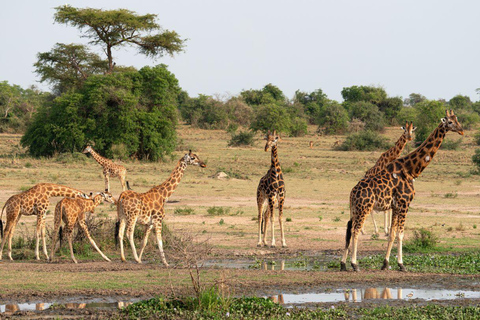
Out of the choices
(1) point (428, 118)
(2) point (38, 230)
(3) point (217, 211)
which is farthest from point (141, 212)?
(1) point (428, 118)

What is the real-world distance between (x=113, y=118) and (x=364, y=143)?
790 inches

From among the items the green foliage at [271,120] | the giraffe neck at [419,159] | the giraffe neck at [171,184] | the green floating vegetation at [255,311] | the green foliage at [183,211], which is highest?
the green foliage at [271,120]

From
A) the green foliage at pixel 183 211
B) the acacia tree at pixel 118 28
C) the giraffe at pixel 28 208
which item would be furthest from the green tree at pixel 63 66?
the giraffe at pixel 28 208

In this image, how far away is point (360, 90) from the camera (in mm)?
82875

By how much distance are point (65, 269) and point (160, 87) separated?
25.8 meters

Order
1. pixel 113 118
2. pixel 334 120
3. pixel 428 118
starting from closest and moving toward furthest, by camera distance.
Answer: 1. pixel 113 118
2. pixel 428 118
3. pixel 334 120

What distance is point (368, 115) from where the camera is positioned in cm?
6706

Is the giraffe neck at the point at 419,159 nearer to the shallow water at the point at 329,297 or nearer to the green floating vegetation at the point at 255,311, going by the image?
the shallow water at the point at 329,297

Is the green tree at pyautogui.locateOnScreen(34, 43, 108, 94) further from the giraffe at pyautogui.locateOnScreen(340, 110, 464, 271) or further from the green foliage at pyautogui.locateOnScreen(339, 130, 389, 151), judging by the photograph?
the giraffe at pyautogui.locateOnScreen(340, 110, 464, 271)

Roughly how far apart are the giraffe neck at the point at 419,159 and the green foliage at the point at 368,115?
50.5 metres

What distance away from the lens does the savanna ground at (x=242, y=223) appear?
10773 mm

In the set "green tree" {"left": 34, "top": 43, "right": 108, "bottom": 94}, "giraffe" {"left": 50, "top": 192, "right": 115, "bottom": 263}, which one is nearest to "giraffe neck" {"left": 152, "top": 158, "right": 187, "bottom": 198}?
"giraffe" {"left": 50, "top": 192, "right": 115, "bottom": 263}

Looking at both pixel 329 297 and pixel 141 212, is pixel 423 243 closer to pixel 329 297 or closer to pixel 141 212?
pixel 329 297

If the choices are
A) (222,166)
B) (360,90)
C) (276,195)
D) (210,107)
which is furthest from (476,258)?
(360,90)
